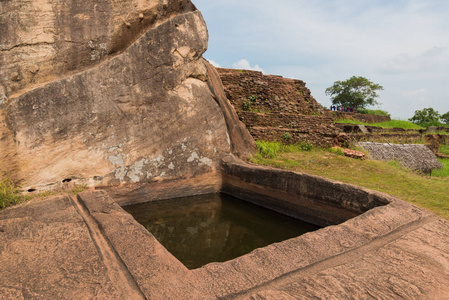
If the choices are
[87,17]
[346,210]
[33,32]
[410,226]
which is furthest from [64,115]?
[410,226]

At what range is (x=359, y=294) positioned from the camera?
1.78 meters

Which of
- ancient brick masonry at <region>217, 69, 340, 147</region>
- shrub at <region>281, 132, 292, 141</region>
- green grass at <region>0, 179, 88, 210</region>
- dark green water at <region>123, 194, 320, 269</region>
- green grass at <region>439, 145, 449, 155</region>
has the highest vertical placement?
ancient brick masonry at <region>217, 69, 340, 147</region>

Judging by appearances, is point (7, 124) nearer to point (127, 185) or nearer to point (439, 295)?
point (127, 185)

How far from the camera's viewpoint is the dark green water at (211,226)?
345cm

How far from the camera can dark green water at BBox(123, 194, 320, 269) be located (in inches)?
136

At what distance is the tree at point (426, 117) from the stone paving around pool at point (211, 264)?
22.0m

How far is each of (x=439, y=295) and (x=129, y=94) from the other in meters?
4.41

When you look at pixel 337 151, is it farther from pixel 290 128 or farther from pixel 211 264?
pixel 211 264

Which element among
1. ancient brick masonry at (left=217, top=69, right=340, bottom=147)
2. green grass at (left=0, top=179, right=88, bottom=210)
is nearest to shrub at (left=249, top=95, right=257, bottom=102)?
ancient brick masonry at (left=217, top=69, right=340, bottom=147)

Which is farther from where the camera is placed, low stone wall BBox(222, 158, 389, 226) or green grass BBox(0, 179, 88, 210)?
low stone wall BBox(222, 158, 389, 226)

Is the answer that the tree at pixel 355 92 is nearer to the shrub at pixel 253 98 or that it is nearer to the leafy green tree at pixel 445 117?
the leafy green tree at pixel 445 117

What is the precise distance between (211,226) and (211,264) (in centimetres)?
221

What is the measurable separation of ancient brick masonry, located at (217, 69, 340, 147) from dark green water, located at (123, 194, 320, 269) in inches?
126

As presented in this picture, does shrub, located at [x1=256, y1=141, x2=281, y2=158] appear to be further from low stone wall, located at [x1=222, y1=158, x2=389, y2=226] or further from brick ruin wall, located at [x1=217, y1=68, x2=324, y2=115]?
brick ruin wall, located at [x1=217, y1=68, x2=324, y2=115]
